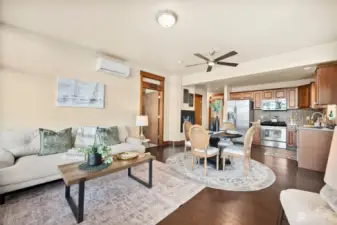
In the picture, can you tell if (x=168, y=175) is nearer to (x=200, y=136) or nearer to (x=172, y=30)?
(x=200, y=136)

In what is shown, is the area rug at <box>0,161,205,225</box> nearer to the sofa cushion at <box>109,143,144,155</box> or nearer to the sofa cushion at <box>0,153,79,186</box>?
the sofa cushion at <box>0,153,79,186</box>

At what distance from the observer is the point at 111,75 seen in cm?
397

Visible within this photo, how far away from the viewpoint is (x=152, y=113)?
18.5 ft

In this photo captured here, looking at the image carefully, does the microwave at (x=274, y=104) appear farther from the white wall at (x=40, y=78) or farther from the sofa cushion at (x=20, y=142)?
the sofa cushion at (x=20, y=142)

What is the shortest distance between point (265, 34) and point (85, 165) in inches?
148

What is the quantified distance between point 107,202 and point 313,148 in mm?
4231

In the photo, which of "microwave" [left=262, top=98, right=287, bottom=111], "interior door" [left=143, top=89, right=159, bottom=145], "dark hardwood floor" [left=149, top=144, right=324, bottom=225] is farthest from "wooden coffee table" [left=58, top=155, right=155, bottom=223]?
"microwave" [left=262, top=98, right=287, bottom=111]

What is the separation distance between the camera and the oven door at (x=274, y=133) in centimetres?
496

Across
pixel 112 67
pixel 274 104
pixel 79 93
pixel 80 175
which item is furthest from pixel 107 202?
pixel 274 104

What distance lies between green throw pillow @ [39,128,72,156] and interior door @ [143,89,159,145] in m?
3.10

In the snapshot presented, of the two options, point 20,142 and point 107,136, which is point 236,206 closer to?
point 107,136

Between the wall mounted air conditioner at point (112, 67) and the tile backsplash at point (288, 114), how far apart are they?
5.58 m

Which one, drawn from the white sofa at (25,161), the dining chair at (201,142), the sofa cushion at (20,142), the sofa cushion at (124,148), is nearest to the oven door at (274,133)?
the dining chair at (201,142)

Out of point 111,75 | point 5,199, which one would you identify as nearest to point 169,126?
point 111,75
